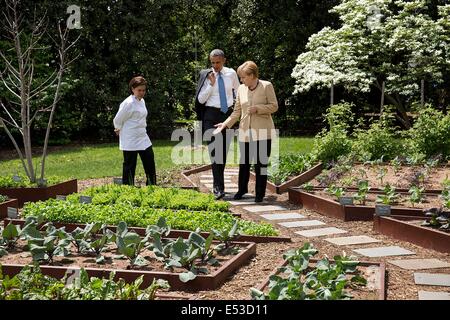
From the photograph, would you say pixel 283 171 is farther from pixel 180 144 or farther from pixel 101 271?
pixel 180 144

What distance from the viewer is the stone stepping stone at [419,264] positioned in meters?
4.97

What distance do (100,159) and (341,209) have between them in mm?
7285

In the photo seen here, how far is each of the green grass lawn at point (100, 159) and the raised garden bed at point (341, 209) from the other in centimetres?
356

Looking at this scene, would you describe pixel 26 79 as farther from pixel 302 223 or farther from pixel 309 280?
pixel 309 280

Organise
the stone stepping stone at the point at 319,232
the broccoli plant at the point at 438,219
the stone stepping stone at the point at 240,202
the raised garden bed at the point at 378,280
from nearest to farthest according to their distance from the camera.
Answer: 1. the raised garden bed at the point at 378,280
2. the broccoli plant at the point at 438,219
3. the stone stepping stone at the point at 319,232
4. the stone stepping stone at the point at 240,202

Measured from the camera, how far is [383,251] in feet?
18.0

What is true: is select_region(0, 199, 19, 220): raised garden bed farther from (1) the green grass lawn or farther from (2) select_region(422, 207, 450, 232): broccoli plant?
(2) select_region(422, 207, 450, 232): broccoli plant

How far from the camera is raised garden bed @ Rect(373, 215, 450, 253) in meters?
5.40

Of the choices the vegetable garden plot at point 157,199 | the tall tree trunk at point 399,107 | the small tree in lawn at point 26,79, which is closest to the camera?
the vegetable garden plot at point 157,199

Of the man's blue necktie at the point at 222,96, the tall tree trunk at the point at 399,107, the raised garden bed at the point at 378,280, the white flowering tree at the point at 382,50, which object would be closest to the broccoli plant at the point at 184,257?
the raised garden bed at the point at 378,280

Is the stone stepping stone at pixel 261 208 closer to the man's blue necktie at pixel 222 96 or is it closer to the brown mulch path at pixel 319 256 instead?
the brown mulch path at pixel 319 256

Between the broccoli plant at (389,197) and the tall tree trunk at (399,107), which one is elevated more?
the tall tree trunk at (399,107)

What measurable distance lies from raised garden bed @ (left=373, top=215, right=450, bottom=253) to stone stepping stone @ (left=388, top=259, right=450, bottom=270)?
0.94 ft
